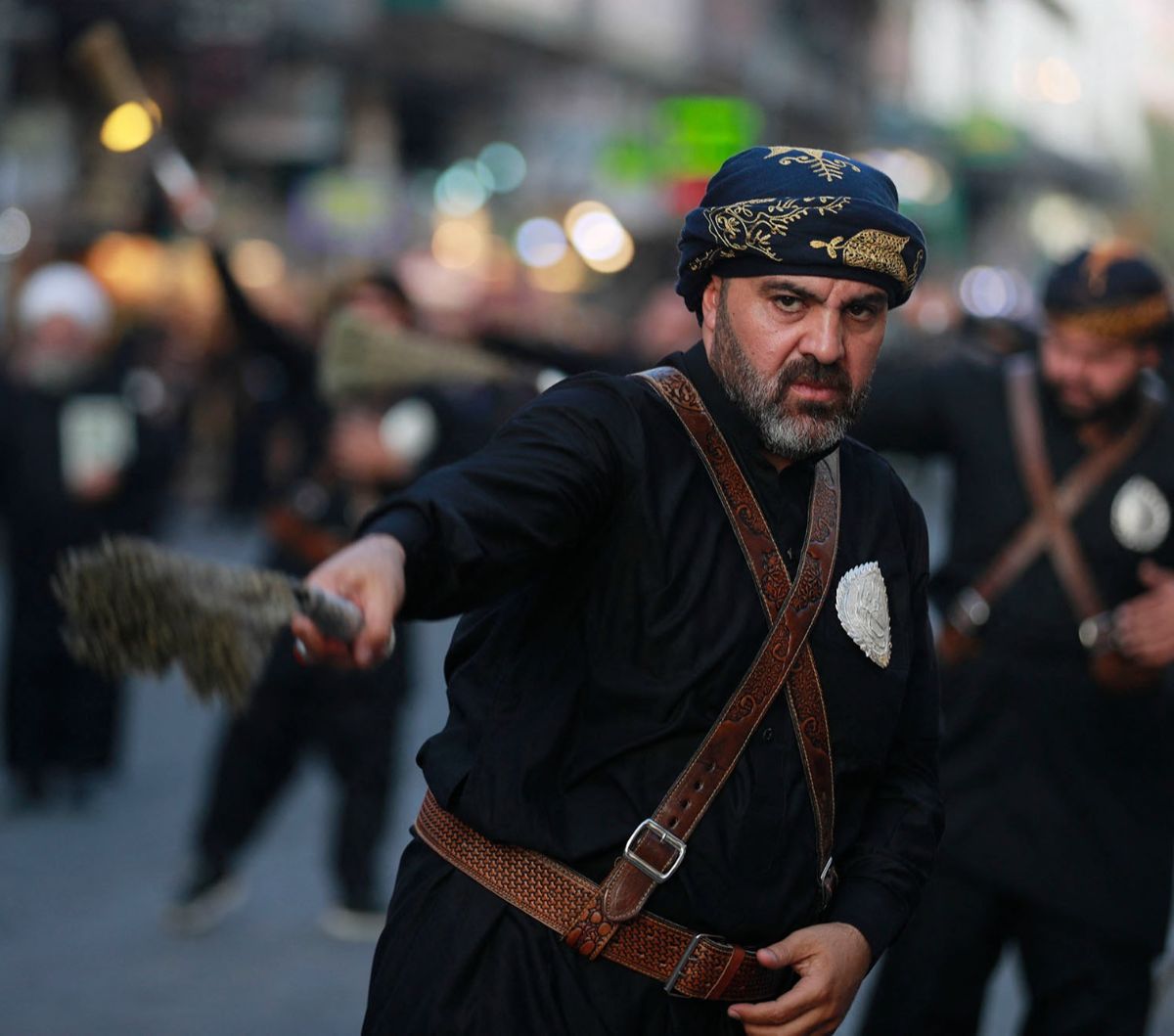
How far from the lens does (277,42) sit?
933 inches

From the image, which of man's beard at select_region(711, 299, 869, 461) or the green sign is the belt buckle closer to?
man's beard at select_region(711, 299, 869, 461)

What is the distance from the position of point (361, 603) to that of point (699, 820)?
27.2 inches

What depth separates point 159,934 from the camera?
678 cm

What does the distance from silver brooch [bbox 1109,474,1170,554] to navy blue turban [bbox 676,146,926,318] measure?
1.74 metres

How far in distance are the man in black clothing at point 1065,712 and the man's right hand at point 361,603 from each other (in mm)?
2468

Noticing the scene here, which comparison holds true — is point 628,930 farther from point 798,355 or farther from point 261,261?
point 261,261

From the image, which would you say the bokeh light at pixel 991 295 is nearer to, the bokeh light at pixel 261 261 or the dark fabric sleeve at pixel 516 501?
the dark fabric sleeve at pixel 516 501

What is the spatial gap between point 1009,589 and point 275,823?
15.0 ft

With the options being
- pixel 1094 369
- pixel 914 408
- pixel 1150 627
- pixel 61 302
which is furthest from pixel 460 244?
pixel 1150 627

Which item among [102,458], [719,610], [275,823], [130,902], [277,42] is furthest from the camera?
[277,42]

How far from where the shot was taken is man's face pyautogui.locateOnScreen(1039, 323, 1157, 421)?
4.58m

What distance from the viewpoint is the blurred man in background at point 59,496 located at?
9102mm

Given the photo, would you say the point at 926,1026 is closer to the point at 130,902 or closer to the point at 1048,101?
the point at 130,902

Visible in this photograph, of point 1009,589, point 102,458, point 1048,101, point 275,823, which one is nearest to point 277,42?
point 102,458
